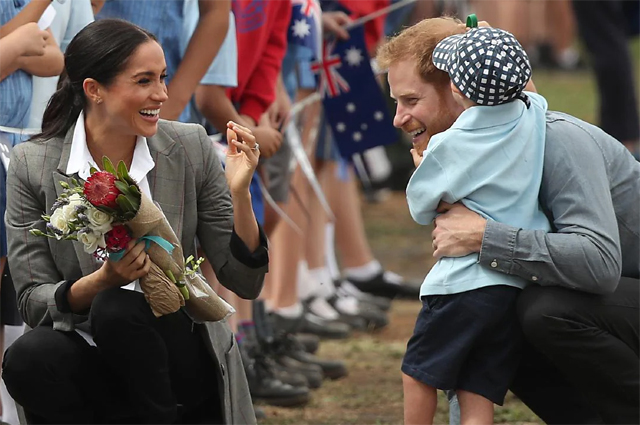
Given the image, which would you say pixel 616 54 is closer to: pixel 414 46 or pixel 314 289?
pixel 314 289

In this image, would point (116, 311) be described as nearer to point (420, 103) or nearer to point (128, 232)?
point (128, 232)

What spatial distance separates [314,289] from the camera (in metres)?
6.35

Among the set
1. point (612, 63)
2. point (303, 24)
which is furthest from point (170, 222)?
point (612, 63)

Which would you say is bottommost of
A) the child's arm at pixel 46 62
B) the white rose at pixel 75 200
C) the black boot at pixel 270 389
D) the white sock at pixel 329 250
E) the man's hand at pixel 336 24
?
the white sock at pixel 329 250

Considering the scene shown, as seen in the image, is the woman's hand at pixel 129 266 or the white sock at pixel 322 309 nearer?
the woman's hand at pixel 129 266

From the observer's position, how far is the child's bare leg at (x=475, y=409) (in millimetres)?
3424

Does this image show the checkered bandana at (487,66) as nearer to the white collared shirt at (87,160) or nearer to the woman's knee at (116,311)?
the white collared shirt at (87,160)

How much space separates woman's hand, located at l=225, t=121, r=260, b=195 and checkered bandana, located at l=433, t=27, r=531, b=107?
55 centimetres

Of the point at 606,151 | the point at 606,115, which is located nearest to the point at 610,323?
the point at 606,151

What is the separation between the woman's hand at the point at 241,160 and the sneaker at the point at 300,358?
188 centimetres

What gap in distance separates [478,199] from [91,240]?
1008mm

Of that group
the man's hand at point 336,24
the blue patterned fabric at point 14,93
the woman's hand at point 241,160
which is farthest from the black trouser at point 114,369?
the man's hand at point 336,24

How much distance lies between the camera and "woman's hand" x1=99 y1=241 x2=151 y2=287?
3275 millimetres

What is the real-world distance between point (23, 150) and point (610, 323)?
1.61m
